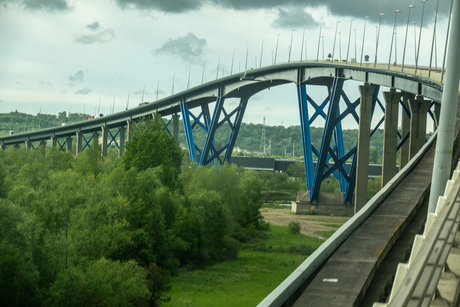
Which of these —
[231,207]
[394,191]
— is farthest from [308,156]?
[394,191]

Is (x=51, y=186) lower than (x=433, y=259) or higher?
lower

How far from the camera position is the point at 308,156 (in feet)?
192

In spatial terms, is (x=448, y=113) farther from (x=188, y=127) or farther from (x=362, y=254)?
(x=188, y=127)

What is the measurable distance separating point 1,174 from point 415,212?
31278mm

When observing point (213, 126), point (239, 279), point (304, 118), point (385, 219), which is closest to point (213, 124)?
point (213, 126)

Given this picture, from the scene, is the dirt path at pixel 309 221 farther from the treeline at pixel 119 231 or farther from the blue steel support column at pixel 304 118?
the blue steel support column at pixel 304 118

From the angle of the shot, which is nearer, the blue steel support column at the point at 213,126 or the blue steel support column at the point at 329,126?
the blue steel support column at the point at 329,126

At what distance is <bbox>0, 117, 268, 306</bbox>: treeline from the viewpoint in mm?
20938

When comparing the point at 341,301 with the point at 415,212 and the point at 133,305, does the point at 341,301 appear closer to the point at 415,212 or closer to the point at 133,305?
the point at 415,212

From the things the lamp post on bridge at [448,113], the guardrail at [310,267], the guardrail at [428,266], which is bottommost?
the guardrail at [310,267]

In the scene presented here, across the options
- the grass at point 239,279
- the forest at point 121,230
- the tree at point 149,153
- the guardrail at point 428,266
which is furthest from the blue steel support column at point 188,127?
the guardrail at point 428,266

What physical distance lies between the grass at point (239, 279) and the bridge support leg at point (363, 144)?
5.85 metres

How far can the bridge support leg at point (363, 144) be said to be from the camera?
153ft

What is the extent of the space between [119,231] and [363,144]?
86.0 ft
